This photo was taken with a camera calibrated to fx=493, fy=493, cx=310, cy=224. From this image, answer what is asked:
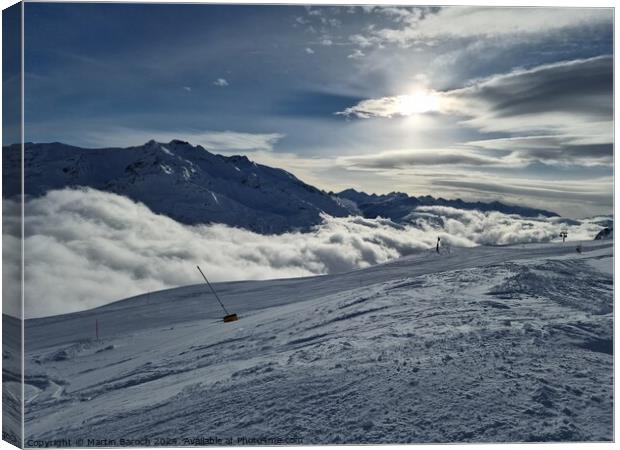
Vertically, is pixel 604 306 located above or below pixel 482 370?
above

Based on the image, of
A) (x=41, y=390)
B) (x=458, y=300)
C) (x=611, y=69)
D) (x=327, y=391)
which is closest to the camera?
(x=327, y=391)

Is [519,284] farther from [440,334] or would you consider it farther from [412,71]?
[412,71]

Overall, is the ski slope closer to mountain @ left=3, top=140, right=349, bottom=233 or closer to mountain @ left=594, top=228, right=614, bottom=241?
mountain @ left=594, top=228, right=614, bottom=241

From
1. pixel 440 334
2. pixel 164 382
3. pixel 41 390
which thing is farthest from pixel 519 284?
pixel 41 390


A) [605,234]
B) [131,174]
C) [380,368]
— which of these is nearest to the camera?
[380,368]

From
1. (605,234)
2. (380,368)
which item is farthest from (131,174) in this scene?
(605,234)

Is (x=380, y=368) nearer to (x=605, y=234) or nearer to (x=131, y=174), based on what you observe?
(x=605, y=234)

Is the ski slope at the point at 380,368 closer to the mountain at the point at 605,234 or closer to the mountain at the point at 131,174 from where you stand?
the mountain at the point at 605,234

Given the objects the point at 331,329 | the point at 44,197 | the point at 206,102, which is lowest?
the point at 331,329

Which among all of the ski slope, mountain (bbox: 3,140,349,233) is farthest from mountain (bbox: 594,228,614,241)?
mountain (bbox: 3,140,349,233)
